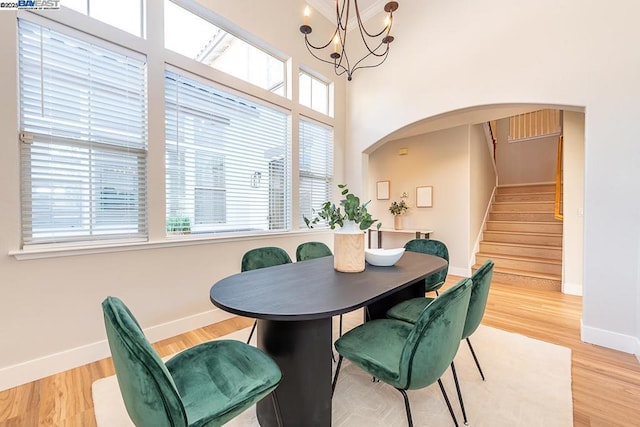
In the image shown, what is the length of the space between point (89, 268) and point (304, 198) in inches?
96.4

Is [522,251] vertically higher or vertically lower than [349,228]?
lower

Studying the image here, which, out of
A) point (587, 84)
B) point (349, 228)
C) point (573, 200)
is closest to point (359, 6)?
point (587, 84)

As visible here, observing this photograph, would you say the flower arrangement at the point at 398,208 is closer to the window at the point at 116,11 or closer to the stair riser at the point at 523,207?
the stair riser at the point at 523,207

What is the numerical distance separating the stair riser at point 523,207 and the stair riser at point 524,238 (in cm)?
78

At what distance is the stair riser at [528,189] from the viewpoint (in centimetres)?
575

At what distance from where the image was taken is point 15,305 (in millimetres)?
1761

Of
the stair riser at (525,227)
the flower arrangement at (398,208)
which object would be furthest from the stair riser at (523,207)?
the flower arrangement at (398,208)

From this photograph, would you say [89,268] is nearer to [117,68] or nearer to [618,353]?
[117,68]

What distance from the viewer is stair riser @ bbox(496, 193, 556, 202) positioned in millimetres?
5392

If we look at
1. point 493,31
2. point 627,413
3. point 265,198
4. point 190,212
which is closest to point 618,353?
point 627,413

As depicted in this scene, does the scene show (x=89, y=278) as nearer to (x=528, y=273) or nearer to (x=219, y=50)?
(x=219, y=50)

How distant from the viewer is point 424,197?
5.10 m

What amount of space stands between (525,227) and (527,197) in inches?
44.7

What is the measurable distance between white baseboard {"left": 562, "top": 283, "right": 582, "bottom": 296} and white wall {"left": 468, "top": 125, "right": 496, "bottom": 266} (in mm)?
1254
